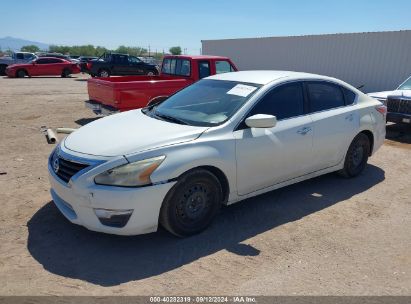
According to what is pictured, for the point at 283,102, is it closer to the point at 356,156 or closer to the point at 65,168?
the point at 356,156

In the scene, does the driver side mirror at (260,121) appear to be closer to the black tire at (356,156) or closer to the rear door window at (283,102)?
the rear door window at (283,102)

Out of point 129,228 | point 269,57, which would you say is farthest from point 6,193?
point 269,57

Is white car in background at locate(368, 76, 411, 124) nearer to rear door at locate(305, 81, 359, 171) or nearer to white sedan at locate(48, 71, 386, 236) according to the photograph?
white sedan at locate(48, 71, 386, 236)

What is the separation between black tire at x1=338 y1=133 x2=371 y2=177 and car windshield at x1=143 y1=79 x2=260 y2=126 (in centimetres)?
205

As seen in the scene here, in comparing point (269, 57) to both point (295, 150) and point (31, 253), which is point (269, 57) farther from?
point (31, 253)

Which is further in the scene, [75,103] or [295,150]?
[75,103]

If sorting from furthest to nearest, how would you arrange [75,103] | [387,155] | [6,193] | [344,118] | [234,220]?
1. [75,103]
2. [387,155]
3. [344,118]
4. [6,193]
5. [234,220]

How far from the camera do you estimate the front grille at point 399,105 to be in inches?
357

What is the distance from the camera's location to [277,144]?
4461 mm

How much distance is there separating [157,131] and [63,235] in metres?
1.44

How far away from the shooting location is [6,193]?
16.3 ft

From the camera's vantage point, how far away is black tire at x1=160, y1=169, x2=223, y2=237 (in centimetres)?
370

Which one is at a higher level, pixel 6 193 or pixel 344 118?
pixel 344 118

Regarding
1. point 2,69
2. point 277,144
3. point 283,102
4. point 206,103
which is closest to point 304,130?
point 283,102
